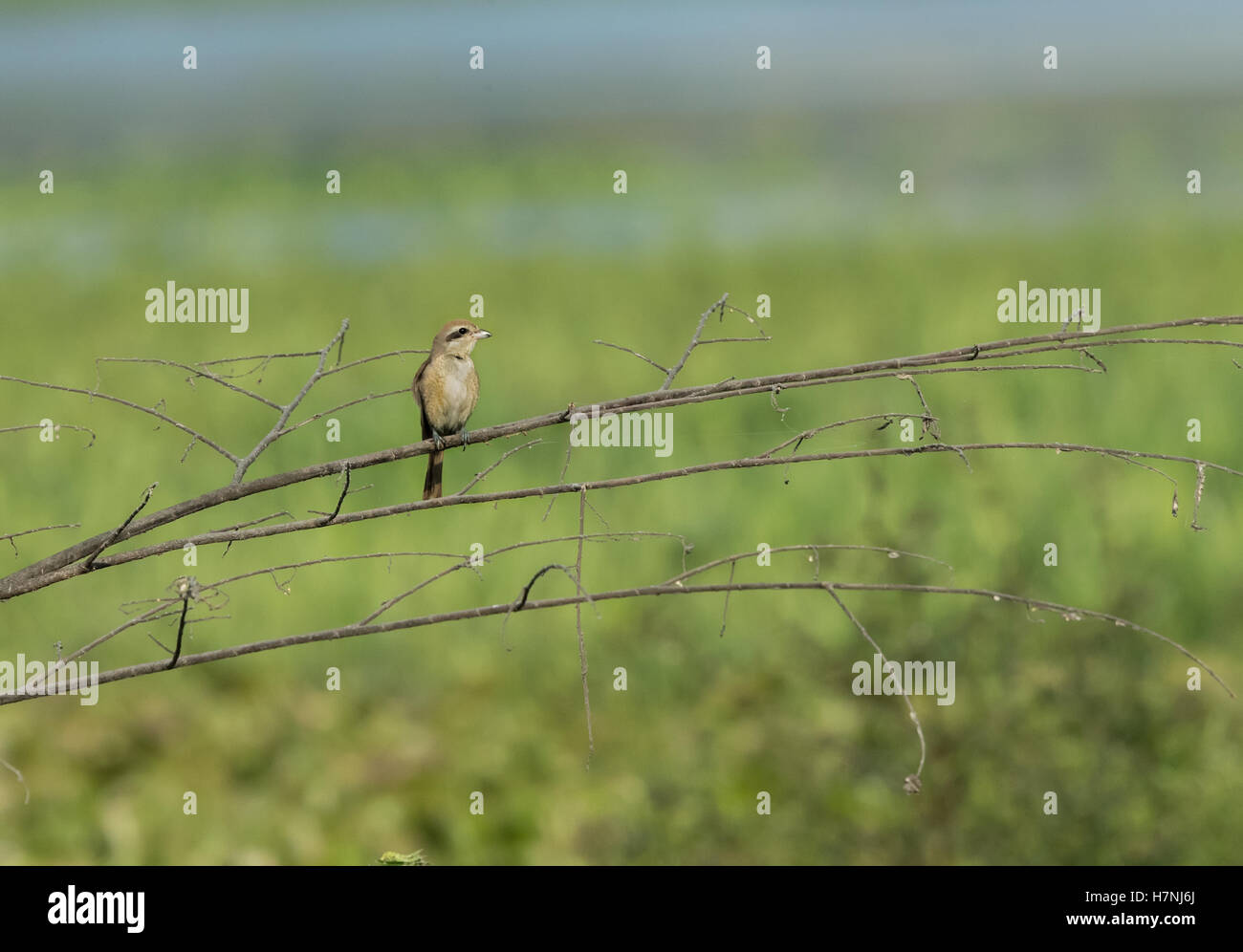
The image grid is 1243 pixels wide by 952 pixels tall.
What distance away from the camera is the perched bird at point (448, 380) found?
414 centimetres

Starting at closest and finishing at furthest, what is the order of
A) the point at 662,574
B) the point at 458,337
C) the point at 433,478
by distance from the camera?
the point at 458,337 < the point at 433,478 < the point at 662,574

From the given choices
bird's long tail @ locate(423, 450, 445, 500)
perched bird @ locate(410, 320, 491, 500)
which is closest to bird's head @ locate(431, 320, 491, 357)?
perched bird @ locate(410, 320, 491, 500)

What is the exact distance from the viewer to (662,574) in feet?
22.9

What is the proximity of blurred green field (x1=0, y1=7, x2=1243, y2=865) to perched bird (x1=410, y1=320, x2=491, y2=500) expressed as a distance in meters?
0.53

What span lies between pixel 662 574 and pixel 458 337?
307cm

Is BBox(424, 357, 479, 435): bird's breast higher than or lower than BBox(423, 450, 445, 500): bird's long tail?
higher

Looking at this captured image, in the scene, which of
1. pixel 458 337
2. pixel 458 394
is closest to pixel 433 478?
pixel 458 394

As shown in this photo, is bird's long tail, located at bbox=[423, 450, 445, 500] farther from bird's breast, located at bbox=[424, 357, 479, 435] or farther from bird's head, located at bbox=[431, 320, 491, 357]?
bird's head, located at bbox=[431, 320, 491, 357]

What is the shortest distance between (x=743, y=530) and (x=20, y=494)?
161 inches

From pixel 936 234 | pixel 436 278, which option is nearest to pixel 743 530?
pixel 436 278

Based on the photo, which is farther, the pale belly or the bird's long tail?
the bird's long tail

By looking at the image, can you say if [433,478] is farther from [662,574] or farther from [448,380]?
[662,574]

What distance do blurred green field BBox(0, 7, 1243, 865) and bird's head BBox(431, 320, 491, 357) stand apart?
0.53 meters

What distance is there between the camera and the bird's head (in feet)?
13.5
